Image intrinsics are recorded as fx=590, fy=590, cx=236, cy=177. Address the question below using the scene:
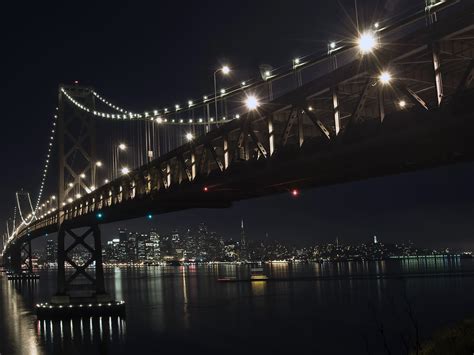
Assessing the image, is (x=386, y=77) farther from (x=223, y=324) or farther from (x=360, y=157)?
(x=223, y=324)

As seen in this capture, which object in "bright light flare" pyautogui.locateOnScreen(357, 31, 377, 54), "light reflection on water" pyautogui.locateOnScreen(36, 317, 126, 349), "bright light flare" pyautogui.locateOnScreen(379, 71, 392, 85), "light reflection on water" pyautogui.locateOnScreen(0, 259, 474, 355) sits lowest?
"light reflection on water" pyautogui.locateOnScreen(0, 259, 474, 355)

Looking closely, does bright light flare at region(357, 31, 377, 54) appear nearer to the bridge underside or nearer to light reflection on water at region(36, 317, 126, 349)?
the bridge underside

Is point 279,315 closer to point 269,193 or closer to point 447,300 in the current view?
point 447,300

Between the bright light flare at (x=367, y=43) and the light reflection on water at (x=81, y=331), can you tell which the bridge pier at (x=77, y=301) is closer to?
the light reflection on water at (x=81, y=331)

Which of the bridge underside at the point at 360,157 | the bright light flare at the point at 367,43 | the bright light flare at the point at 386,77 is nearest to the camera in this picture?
the bridge underside at the point at 360,157

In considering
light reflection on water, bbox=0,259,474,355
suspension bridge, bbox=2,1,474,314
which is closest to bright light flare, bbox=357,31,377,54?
suspension bridge, bbox=2,1,474,314

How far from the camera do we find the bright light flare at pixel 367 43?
53.1 ft

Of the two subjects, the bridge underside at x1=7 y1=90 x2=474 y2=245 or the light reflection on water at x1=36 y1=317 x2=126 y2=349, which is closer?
the bridge underside at x1=7 y1=90 x2=474 y2=245

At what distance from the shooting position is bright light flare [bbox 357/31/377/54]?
16188 mm

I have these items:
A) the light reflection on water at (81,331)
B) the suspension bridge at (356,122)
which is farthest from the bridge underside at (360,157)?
the light reflection on water at (81,331)

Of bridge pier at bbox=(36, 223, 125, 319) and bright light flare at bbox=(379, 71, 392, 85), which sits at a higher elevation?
bright light flare at bbox=(379, 71, 392, 85)

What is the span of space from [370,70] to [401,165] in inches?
190

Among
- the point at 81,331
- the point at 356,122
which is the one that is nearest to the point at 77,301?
the point at 81,331

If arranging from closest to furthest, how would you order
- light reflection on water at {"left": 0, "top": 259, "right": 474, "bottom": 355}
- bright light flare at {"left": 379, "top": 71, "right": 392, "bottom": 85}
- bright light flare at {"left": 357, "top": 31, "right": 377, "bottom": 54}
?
bright light flare at {"left": 379, "top": 71, "right": 392, "bottom": 85} → bright light flare at {"left": 357, "top": 31, "right": 377, "bottom": 54} → light reflection on water at {"left": 0, "top": 259, "right": 474, "bottom": 355}
